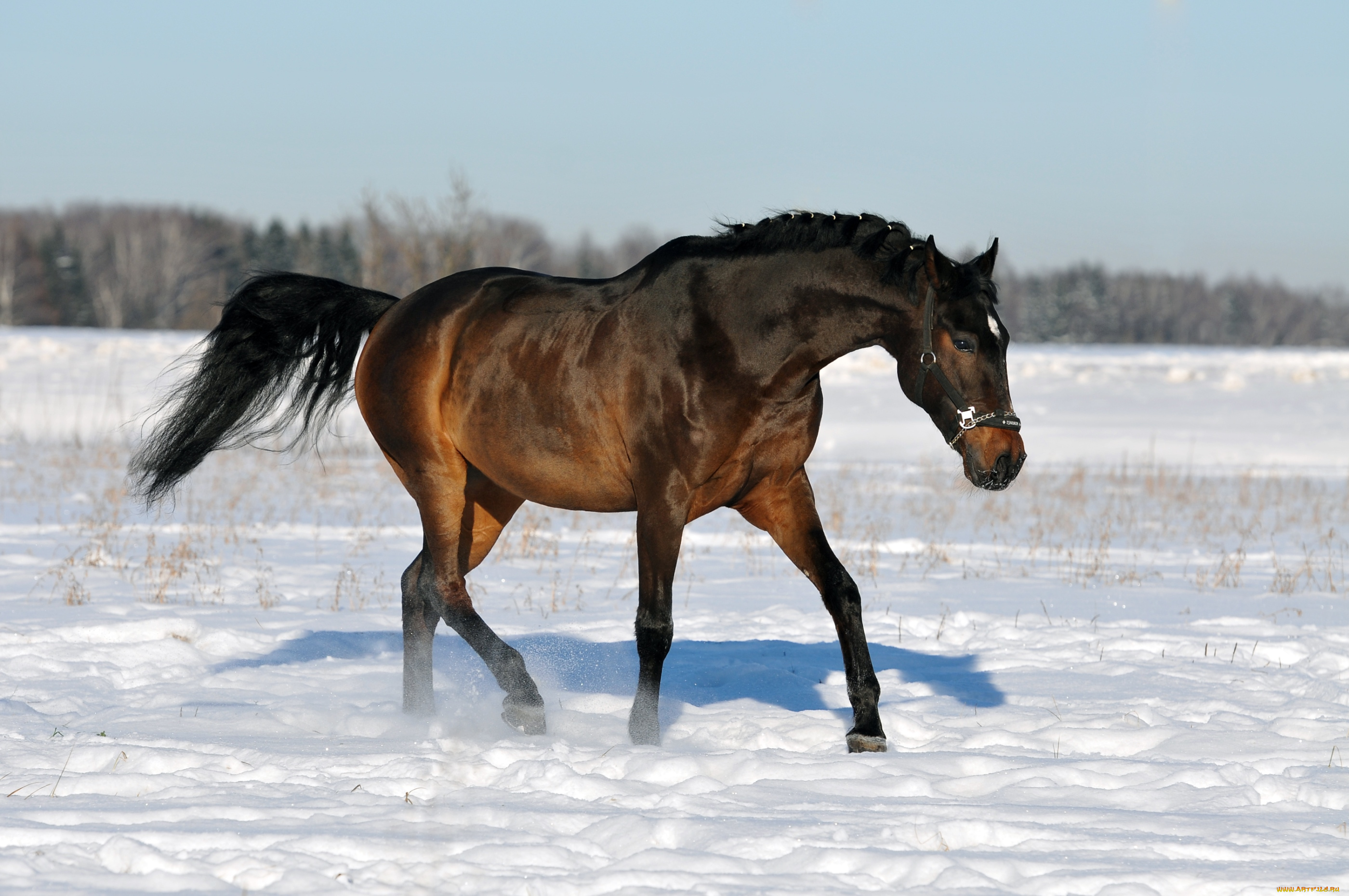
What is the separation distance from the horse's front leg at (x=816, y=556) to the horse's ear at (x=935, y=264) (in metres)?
0.91

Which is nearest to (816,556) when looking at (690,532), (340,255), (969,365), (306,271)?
(969,365)

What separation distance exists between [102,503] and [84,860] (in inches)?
368

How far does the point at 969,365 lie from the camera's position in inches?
167

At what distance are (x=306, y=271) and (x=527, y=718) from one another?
55.3 meters

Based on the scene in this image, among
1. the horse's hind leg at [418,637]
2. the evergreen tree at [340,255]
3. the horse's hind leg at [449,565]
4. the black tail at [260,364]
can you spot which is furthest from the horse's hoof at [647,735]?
the evergreen tree at [340,255]

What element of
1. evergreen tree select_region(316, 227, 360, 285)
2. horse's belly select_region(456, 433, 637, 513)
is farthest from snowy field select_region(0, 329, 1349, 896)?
evergreen tree select_region(316, 227, 360, 285)

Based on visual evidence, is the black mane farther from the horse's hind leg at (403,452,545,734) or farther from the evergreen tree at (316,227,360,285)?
the evergreen tree at (316,227,360,285)

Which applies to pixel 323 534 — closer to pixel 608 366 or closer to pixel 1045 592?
pixel 1045 592

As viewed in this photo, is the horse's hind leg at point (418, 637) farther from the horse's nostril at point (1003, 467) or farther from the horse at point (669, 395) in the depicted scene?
the horse's nostril at point (1003, 467)

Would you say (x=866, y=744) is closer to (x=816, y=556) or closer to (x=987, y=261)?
(x=816, y=556)

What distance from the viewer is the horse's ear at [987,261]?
4273mm

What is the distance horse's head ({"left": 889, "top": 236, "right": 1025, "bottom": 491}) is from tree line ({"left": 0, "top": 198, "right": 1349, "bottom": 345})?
165ft

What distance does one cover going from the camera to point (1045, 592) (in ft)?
27.6

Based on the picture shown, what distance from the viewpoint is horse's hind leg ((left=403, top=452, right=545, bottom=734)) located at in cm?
514
